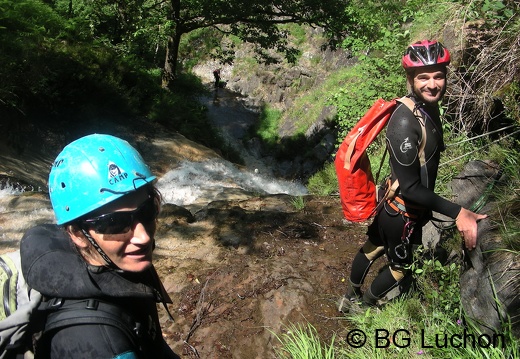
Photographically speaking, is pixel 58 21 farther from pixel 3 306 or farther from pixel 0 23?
pixel 3 306

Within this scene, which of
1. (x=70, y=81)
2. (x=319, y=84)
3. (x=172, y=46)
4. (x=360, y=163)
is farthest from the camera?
(x=319, y=84)

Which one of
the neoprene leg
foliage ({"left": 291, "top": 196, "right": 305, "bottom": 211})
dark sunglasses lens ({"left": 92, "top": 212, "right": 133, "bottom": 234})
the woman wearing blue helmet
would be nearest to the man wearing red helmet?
the neoprene leg

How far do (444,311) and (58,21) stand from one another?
14511 mm

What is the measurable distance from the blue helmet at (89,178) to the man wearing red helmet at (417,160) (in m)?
1.69

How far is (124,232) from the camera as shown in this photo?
5.31ft

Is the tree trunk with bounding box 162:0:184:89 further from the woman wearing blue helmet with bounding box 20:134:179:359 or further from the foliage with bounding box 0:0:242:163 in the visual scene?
the woman wearing blue helmet with bounding box 20:134:179:359

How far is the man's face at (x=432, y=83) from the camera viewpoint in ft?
9.12

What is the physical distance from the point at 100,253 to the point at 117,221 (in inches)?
5.1

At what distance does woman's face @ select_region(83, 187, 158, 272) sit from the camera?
160 centimetres

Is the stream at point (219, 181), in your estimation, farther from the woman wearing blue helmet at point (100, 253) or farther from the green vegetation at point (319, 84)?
the woman wearing blue helmet at point (100, 253)

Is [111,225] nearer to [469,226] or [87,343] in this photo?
[87,343]

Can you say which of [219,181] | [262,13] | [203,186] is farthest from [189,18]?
[203,186]

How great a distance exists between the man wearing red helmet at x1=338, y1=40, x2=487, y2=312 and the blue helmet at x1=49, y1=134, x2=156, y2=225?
1.69 metres

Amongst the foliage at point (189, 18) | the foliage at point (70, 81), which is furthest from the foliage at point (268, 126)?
the foliage at point (189, 18)
